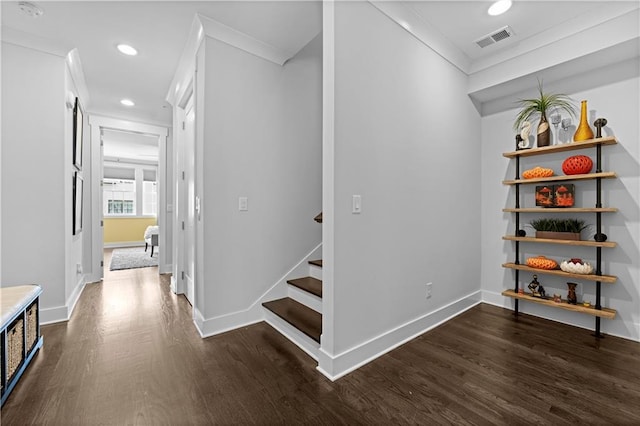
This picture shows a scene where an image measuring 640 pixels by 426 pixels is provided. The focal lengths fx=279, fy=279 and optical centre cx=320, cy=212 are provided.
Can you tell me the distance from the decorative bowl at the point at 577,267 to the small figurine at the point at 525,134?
47.7 inches

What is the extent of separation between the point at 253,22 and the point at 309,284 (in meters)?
2.43

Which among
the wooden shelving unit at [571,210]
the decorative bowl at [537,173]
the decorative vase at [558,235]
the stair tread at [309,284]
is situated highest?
the decorative bowl at [537,173]

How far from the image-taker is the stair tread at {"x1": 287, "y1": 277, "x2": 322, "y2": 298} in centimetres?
257

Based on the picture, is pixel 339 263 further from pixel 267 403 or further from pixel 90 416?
pixel 90 416

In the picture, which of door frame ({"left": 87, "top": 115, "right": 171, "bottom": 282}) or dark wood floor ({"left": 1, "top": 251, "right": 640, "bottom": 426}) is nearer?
dark wood floor ({"left": 1, "top": 251, "right": 640, "bottom": 426})

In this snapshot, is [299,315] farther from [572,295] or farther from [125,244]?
[125,244]

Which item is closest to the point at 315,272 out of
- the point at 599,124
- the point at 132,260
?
the point at 599,124

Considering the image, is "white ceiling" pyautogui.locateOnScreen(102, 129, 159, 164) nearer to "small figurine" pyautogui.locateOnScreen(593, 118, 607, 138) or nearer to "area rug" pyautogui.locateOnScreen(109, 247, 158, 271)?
"area rug" pyautogui.locateOnScreen(109, 247, 158, 271)

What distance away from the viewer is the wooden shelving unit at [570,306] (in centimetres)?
235

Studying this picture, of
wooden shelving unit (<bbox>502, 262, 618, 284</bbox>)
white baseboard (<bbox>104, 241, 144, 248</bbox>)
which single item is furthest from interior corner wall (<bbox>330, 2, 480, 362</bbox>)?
white baseboard (<bbox>104, 241, 144, 248</bbox>)

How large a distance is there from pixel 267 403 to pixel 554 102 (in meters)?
3.62

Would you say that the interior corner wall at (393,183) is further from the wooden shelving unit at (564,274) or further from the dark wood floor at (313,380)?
the wooden shelving unit at (564,274)

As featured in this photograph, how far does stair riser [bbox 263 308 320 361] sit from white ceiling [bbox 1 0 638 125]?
2.58 m

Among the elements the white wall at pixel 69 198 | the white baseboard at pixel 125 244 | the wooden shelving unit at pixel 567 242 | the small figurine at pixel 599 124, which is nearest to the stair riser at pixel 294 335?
the white wall at pixel 69 198
